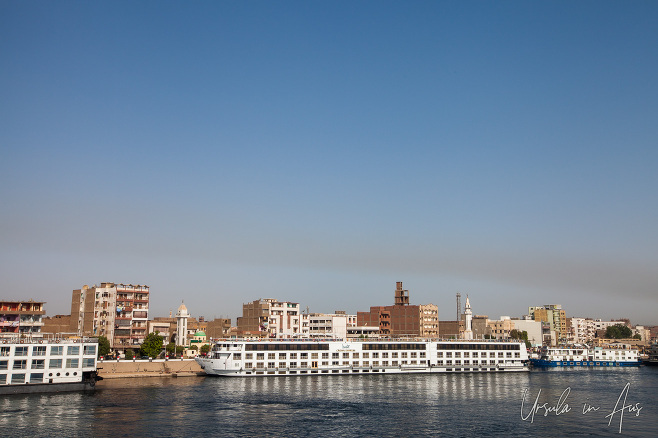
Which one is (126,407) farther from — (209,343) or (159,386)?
(209,343)

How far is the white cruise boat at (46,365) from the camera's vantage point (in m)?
94.0

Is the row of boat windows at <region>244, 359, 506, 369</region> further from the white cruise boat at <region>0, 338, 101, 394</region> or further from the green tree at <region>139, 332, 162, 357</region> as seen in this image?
the white cruise boat at <region>0, 338, 101, 394</region>

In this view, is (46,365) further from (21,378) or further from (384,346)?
(384,346)

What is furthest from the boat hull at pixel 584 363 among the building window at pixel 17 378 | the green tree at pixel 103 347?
the building window at pixel 17 378

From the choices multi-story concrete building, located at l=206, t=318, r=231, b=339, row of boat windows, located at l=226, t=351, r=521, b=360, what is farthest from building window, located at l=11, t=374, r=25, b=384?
multi-story concrete building, located at l=206, t=318, r=231, b=339

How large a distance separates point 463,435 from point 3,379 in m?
70.2

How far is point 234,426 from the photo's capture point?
6894 cm

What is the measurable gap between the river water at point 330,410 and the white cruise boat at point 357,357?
9272mm

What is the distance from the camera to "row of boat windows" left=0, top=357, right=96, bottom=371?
94250 mm

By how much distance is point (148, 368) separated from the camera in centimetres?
12762

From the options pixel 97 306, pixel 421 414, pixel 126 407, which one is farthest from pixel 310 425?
pixel 97 306

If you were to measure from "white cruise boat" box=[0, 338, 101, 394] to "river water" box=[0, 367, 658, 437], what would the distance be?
346cm

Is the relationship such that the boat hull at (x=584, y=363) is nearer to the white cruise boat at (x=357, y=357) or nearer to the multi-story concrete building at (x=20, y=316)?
the white cruise boat at (x=357, y=357)

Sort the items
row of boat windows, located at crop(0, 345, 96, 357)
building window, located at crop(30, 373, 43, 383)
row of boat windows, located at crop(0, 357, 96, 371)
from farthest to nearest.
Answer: building window, located at crop(30, 373, 43, 383) → row of boat windows, located at crop(0, 345, 96, 357) → row of boat windows, located at crop(0, 357, 96, 371)
